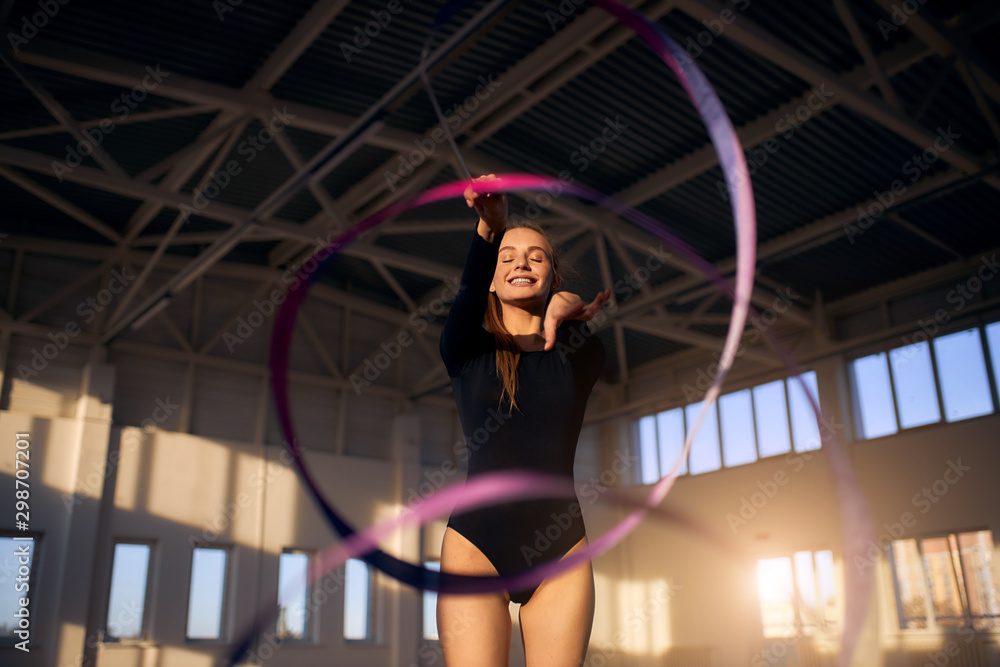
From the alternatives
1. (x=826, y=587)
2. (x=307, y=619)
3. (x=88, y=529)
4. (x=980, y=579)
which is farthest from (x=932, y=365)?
(x=88, y=529)

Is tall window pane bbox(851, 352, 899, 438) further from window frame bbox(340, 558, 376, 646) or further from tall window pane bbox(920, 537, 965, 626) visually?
window frame bbox(340, 558, 376, 646)

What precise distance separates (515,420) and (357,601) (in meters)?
15.5

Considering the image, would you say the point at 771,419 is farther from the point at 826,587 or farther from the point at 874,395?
the point at 826,587

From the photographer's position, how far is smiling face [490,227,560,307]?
2.18 m

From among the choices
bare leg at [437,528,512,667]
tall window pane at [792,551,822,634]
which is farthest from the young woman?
tall window pane at [792,551,822,634]

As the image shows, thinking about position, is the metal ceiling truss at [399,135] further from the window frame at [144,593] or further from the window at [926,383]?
the window frame at [144,593]

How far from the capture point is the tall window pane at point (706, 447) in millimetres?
18203

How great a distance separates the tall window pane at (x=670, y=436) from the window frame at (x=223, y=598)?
9.80 meters

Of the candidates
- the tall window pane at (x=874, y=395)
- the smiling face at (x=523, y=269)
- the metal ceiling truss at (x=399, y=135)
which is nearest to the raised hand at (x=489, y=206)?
the smiling face at (x=523, y=269)

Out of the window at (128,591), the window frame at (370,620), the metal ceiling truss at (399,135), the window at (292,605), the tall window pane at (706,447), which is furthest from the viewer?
the tall window pane at (706,447)

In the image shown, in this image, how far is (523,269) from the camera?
2.19 meters

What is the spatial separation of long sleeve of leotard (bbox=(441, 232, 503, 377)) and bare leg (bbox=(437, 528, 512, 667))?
51 centimetres

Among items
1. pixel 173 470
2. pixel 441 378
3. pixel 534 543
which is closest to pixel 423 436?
pixel 441 378

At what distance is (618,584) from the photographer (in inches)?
765
